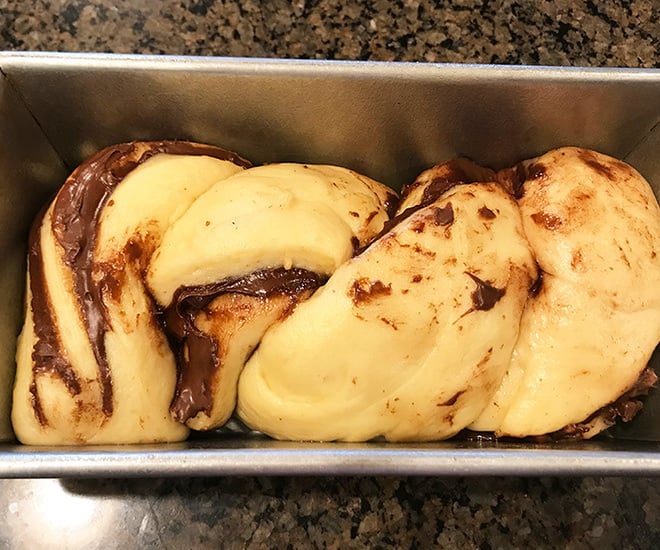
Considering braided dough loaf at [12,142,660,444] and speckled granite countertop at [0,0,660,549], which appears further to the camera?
speckled granite countertop at [0,0,660,549]

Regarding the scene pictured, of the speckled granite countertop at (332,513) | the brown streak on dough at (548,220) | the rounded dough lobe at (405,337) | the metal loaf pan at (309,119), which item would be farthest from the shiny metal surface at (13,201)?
the brown streak on dough at (548,220)

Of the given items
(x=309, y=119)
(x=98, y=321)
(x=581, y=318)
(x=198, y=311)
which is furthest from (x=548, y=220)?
(x=98, y=321)

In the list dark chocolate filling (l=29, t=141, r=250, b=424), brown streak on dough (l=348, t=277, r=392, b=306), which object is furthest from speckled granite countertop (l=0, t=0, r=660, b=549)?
brown streak on dough (l=348, t=277, r=392, b=306)

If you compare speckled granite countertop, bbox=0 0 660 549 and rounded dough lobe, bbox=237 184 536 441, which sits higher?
rounded dough lobe, bbox=237 184 536 441

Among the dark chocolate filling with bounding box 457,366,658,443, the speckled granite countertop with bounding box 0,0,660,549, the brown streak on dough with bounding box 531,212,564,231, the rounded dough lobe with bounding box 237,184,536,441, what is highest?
the brown streak on dough with bounding box 531,212,564,231

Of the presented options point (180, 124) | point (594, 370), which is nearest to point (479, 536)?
point (594, 370)

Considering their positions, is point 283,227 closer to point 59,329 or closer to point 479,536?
point 59,329

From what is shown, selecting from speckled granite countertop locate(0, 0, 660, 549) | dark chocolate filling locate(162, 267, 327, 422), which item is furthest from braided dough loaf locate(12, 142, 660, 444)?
speckled granite countertop locate(0, 0, 660, 549)

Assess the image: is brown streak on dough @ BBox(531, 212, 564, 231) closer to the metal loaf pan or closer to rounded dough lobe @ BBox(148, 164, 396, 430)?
the metal loaf pan
